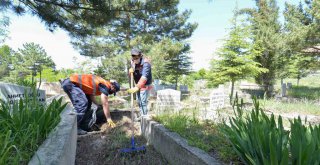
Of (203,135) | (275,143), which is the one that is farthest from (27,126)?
(275,143)

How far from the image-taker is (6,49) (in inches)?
1633

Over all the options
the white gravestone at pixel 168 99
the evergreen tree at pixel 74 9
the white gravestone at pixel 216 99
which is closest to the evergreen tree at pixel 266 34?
the white gravestone at pixel 216 99

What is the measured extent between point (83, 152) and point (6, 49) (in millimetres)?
46192

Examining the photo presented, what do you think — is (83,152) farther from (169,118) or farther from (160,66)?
(160,66)

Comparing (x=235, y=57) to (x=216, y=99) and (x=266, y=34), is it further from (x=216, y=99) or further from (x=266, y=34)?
(x=216, y=99)

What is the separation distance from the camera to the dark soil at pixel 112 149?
348cm

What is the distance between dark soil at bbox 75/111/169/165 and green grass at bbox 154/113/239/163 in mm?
503

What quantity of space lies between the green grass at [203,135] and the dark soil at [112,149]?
50 cm

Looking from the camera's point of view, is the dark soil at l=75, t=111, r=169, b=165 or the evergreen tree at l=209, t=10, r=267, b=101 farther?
the evergreen tree at l=209, t=10, r=267, b=101

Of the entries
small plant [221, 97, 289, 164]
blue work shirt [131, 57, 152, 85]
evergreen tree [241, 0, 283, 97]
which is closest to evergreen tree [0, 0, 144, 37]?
blue work shirt [131, 57, 152, 85]

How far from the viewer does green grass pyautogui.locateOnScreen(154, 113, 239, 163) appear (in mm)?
2399

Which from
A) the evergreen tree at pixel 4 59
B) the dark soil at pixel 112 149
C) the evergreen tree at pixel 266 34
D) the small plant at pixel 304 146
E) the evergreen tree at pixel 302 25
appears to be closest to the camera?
the small plant at pixel 304 146

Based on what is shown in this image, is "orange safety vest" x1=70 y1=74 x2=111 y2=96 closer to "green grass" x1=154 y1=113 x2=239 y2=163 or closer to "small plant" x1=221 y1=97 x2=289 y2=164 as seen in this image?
A: "green grass" x1=154 y1=113 x2=239 y2=163

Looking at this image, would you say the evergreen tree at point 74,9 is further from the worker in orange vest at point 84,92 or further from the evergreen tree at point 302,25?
the evergreen tree at point 302,25
